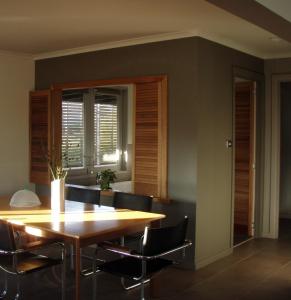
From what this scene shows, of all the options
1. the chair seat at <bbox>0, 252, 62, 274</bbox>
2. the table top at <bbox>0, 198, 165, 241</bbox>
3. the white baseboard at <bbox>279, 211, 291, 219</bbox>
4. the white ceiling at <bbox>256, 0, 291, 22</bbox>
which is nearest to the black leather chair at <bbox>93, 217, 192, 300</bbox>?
the table top at <bbox>0, 198, 165, 241</bbox>

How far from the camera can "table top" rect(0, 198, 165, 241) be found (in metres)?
3.32

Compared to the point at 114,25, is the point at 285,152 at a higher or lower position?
lower

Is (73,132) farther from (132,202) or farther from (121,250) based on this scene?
(121,250)

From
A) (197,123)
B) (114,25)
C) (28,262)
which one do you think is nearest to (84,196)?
(28,262)

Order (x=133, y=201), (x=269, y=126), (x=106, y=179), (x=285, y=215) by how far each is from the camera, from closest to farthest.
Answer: (x=133, y=201) < (x=106, y=179) < (x=269, y=126) < (x=285, y=215)

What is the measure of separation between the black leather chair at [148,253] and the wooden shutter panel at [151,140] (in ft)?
4.11

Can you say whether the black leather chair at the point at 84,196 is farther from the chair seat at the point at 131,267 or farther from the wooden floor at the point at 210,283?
the chair seat at the point at 131,267

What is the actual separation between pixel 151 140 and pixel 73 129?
209 centimetres

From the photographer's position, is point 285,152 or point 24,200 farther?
point 285,152

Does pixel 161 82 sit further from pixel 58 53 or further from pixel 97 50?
pixel 58 53

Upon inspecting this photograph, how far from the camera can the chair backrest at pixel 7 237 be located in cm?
344

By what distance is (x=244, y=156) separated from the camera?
6.10 meters

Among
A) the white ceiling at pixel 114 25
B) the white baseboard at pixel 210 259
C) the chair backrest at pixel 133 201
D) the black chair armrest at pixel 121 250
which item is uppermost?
the white ceiling at pixel 114 25

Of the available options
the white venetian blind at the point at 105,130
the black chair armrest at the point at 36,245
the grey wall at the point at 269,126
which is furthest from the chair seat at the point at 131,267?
the white venetian blind at the point at 105,130
